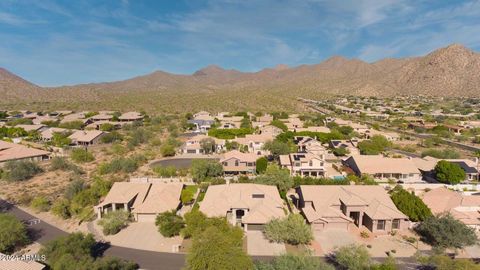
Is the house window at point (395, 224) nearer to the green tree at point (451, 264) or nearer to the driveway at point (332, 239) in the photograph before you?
the driveway at point (332, 239)

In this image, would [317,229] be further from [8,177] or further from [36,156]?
[36,156]

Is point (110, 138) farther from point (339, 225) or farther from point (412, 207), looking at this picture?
point (412, 207)

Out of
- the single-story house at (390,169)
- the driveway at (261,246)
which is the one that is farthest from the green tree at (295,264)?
the single-story house at (390,169)

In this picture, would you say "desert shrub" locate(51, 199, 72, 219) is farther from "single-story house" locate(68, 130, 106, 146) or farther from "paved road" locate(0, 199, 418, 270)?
"single-story house" locate(68, 130, 106, 146)

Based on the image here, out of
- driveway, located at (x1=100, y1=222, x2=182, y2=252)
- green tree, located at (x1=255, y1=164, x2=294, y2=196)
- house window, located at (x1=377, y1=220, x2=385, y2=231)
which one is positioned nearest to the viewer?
driveway, located at (x1=100, y1=222, x2=182, y2=252)

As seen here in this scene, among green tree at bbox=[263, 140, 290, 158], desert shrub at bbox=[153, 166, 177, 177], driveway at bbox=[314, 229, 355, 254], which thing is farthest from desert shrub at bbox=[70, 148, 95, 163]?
driveway at bbox=[314, 229, 355, 254]

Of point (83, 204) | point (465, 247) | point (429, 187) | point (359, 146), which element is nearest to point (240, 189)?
point (83, 204)
